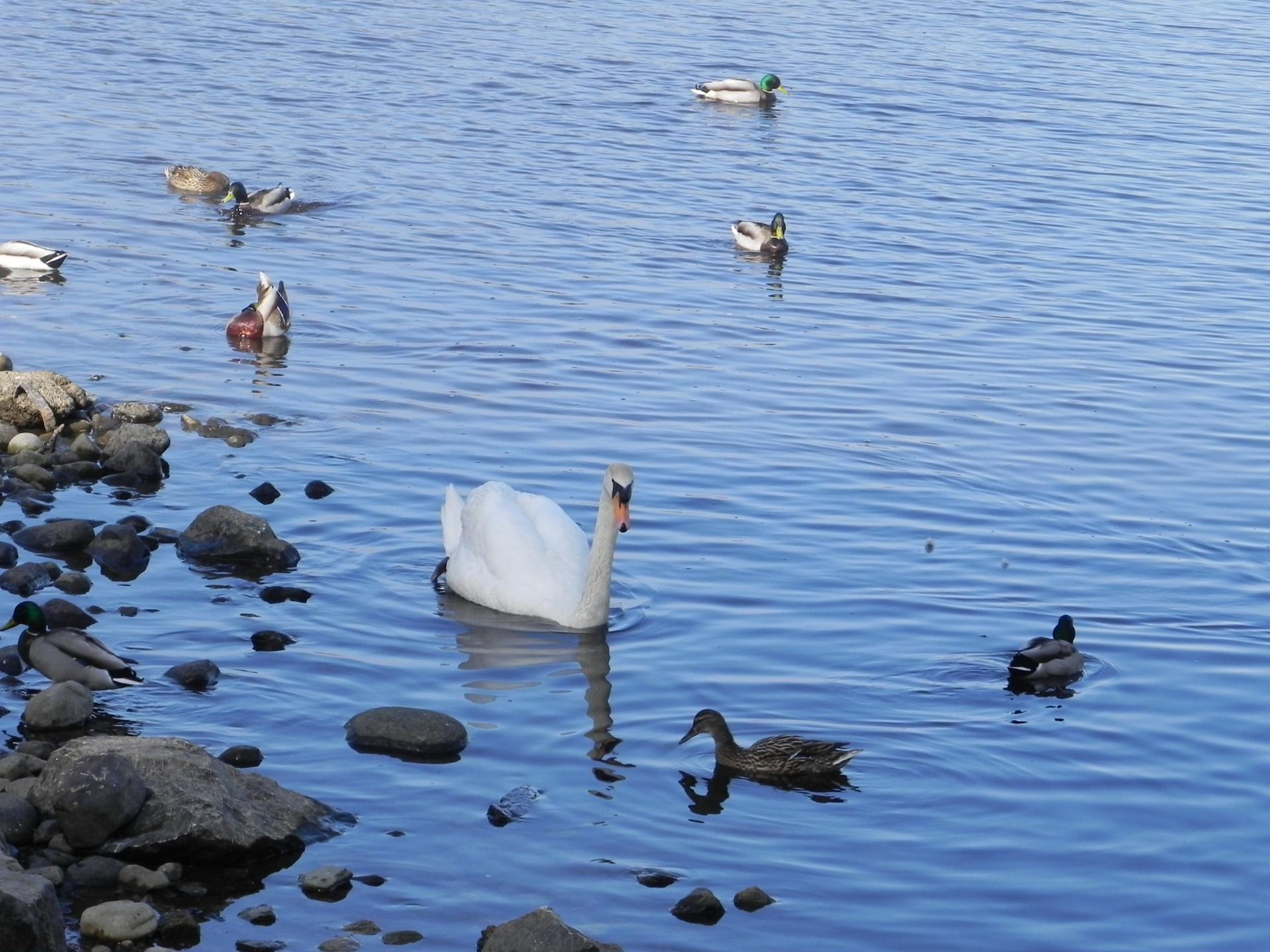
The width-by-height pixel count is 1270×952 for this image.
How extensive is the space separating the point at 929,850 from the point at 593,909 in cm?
171

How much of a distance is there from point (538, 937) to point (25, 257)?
527 inches

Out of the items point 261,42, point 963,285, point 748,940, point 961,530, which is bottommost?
point 748,940

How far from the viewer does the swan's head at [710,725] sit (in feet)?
31.4

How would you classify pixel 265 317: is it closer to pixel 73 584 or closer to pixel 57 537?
pixel 57 537

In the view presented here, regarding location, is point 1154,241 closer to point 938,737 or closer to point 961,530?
point 961,530

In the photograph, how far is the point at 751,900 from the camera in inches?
320

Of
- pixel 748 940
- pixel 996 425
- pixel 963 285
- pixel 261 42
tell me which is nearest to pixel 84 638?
pixel 748 940

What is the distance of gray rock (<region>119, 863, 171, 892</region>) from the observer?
7777mm

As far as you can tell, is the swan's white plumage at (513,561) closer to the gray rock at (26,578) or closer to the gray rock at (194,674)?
the gray rock at (194,674)

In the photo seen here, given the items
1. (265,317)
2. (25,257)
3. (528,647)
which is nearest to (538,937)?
(528,647)

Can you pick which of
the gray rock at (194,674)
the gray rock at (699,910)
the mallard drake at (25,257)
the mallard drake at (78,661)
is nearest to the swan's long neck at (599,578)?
the gray rock at (194,674)

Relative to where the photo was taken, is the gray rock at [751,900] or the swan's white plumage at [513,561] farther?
the swan's white plumage at [513,561]

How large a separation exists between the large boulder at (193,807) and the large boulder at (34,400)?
5953mm

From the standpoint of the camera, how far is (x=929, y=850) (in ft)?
28.8
